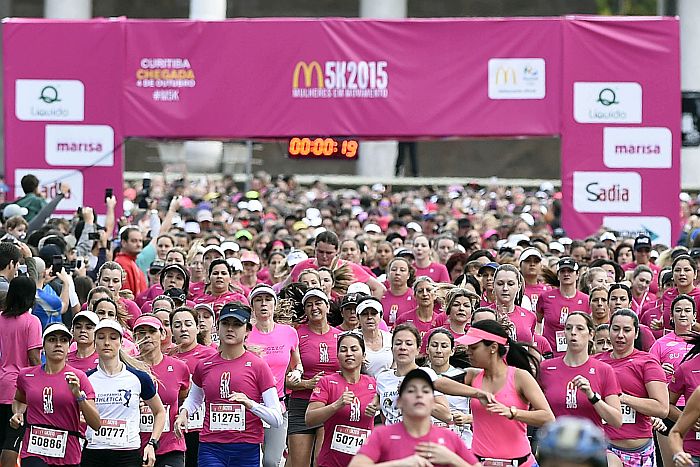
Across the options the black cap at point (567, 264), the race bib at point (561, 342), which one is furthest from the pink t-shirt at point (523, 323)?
the black cap at point (567, 264)

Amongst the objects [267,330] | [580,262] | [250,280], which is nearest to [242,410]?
[267,330]

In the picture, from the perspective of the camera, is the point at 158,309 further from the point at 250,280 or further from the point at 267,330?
the point at 250,280

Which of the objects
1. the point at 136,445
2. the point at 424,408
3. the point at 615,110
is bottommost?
the point at 136,445

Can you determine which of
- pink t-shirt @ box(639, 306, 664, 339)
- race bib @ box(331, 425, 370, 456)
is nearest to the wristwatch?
race bib @ box(331, 425, 370, 456)

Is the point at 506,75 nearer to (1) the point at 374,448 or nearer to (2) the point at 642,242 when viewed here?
→ (2) the point at 642,242

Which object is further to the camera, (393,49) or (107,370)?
(393,49)

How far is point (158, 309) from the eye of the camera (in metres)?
12.2

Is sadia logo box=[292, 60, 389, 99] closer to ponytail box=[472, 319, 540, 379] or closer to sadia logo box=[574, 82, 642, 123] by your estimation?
sadia logo box=[574, 82, 642, 123]

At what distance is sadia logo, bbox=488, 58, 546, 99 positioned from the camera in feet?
65.0

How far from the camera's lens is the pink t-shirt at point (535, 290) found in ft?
47.7

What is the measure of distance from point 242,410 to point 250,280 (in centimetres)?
525

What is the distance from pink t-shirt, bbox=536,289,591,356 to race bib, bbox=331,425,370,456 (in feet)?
10.9

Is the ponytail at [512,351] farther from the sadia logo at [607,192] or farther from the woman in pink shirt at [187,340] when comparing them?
the sadia logo at [607,192]

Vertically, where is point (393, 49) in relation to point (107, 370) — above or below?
above
